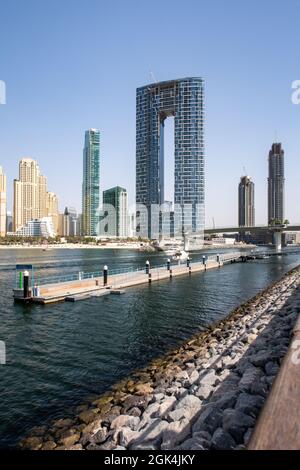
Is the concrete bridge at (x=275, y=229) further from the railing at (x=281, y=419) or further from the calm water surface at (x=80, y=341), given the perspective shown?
the railing at (x=281, y=419)

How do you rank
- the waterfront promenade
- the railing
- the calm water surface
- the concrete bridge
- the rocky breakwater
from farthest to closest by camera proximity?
the concrete bridge < the waterfront promenade < the calm water surface < the rocky breakwater < the railing

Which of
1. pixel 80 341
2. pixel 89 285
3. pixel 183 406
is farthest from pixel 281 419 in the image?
pixel 89 285

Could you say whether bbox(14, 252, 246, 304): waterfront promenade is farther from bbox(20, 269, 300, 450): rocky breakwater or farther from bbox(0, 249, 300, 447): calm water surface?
bbox(20, 269, 300, 450): rocky breakwater

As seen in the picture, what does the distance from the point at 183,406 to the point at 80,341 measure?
12.4m

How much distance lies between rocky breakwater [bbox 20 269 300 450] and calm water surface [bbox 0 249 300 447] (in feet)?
4.24

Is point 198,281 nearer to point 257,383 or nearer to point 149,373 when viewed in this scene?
point 149,373

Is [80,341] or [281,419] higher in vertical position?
[281,419]

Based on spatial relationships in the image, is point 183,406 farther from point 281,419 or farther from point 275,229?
point 275,229

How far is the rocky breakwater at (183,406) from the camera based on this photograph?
8930 mm

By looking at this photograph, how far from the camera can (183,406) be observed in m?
10.9

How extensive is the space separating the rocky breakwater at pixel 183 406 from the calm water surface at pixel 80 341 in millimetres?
1291

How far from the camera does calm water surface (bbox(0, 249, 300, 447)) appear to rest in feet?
45.2

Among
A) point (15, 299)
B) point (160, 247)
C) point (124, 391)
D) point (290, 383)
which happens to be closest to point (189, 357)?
point (124, 391)

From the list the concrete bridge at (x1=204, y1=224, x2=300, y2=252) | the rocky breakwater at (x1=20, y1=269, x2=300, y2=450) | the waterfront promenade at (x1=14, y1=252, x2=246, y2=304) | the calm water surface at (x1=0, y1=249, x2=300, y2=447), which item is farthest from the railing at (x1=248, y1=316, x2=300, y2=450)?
the concrete bridge at (x1=204, y1=224, x2=300, y2=252)
